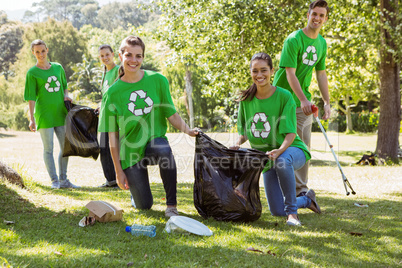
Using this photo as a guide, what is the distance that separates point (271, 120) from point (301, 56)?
3.15 ft

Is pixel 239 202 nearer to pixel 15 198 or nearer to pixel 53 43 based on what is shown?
pixel 15 198

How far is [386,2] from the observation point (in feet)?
31.9

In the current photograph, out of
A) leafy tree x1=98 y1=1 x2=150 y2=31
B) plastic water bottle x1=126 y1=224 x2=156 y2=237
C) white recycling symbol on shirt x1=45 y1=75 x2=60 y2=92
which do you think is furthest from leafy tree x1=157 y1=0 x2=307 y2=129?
leafy tree x1=98 y1=1 x2=150 y2=31

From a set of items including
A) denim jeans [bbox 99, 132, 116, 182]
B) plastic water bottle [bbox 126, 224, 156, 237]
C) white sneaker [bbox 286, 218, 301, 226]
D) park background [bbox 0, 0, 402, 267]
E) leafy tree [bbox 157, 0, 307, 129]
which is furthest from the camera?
leafy tree [bbox 157, 0, 307, 129]

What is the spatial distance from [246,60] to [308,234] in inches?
308

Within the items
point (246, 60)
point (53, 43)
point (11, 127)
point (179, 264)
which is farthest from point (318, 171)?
point (53, 43)

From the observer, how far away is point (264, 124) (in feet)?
12.4

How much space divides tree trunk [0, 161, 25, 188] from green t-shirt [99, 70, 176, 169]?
57.5 inches

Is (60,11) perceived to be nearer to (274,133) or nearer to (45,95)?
(45,95)

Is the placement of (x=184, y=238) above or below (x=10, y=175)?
below

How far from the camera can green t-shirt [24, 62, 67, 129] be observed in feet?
17.4

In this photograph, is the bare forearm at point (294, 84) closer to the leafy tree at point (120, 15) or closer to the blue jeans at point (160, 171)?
the blue jeans at point (160, 171)

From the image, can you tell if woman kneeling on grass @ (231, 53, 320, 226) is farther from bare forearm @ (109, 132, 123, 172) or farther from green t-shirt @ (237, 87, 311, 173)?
bare forearm @ (109, 132, 123, 172)

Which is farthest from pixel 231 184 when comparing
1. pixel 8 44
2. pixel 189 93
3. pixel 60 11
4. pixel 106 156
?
pixel 60 11
